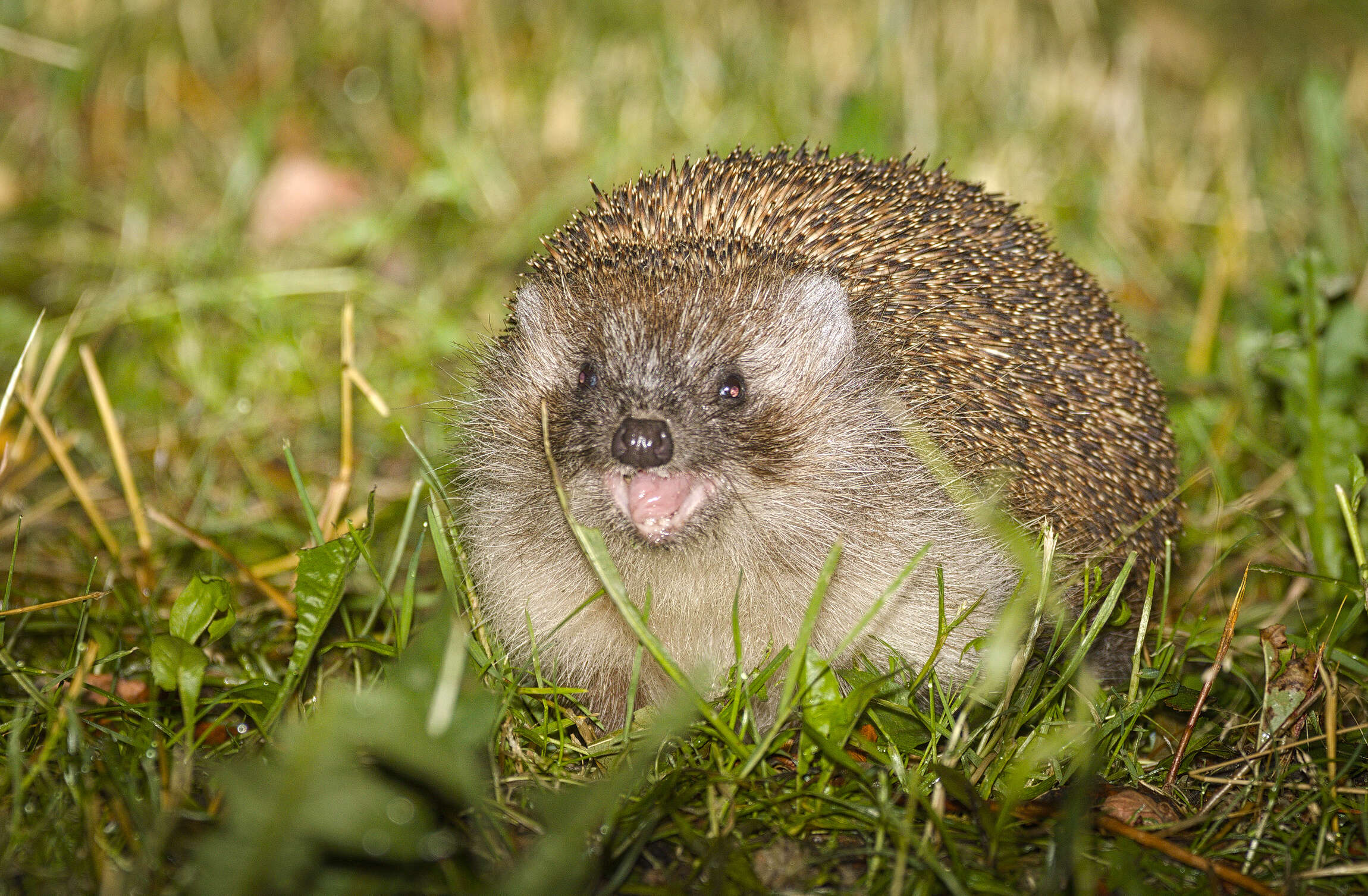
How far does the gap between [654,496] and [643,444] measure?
19cm

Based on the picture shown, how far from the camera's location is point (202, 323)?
5105 mm

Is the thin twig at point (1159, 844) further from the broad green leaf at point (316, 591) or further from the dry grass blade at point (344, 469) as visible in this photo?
the dry grass blade at point (344, 469)

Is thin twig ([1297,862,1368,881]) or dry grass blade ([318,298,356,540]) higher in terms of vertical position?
dry grass blade ([318,298,356,540])

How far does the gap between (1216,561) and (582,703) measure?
1.72 meters

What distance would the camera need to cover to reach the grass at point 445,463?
2.30 m

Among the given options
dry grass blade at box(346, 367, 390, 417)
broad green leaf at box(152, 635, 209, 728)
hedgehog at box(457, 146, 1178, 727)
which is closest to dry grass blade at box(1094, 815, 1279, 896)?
hedgehog at box(457, 146, 1178, 727)

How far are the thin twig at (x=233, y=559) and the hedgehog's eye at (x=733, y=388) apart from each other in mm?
1401

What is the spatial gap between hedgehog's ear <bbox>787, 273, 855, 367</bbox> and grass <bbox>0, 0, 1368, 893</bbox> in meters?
0.84

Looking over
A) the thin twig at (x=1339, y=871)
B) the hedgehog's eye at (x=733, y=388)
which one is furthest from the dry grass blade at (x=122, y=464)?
the thin twig at (x=1339, y=871)

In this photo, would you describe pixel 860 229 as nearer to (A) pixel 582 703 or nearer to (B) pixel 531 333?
(B) pixel 531 333

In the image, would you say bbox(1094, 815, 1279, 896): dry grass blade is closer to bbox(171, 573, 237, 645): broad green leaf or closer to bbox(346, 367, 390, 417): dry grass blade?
bbox(171, 573, 237, 645): broad green leaf

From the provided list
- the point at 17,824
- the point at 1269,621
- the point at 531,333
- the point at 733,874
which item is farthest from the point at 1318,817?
the point at 17,824

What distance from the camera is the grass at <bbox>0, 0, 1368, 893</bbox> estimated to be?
2299mm

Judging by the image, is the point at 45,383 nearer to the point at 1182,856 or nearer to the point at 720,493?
the point at 720,493
